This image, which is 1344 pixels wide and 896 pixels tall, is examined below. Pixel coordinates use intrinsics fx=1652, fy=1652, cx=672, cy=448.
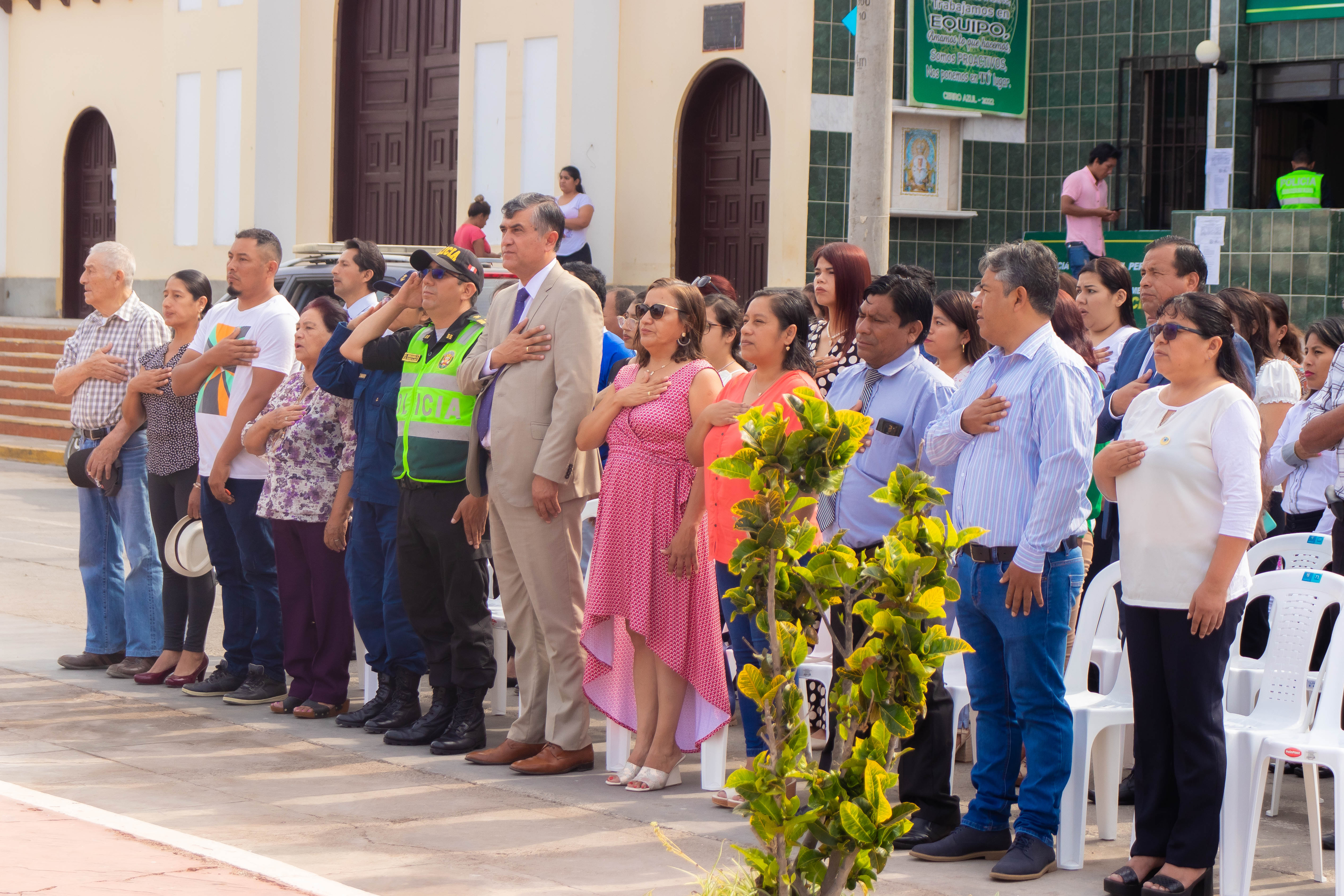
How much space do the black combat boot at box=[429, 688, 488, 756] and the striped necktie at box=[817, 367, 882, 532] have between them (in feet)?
5.81

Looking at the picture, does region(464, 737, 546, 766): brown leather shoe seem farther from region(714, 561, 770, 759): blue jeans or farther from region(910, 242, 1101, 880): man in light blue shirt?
region(910, 242, 1101, 880): man in light blue shirt

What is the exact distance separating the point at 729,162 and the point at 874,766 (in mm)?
13686

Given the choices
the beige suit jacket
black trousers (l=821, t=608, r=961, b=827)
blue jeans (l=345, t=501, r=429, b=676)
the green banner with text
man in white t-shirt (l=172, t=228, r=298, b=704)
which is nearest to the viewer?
black trousers (l=821, t=608, r=961, b=827)

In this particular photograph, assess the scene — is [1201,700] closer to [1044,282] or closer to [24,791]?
[1044,282]

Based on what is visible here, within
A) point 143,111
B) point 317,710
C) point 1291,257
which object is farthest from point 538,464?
point 143,111

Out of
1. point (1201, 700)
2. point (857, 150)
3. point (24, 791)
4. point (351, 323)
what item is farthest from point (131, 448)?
point (1201, 700)

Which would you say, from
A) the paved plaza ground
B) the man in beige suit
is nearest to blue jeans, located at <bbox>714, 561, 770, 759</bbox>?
the paved plaza ground

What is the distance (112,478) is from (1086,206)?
997 centimetres

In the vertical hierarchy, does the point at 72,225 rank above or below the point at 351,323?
above

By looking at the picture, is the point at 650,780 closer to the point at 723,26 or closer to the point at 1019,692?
the point at 1019,692

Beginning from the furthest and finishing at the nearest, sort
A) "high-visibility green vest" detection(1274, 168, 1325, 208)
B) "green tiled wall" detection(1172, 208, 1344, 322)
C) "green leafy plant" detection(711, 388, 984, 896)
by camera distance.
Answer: "high-visibility green vest" detection(1274, 168, 1325, 208), "green tiled wall" detection(1172, 208, 1344, 322), "green leafy plant" detection(711, 388, 984, 896)

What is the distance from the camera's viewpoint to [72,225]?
28.0 m

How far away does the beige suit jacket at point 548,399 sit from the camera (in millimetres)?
6863

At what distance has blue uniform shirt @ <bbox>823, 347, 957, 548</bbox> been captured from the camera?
624 centimetres
